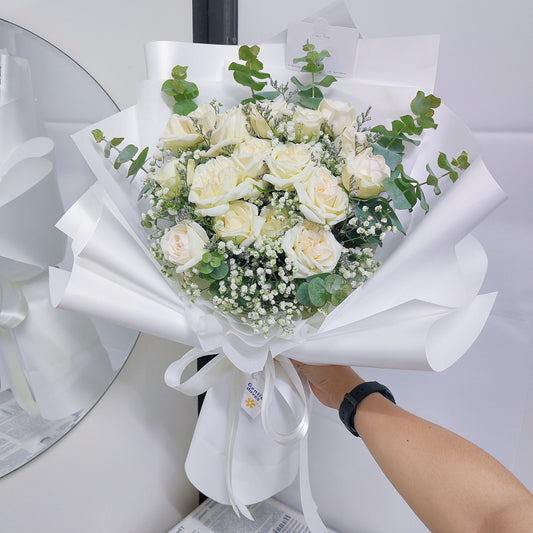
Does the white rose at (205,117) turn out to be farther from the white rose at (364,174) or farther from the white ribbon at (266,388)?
the white ribbon at (266,388)

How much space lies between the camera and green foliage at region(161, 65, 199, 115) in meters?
0.74

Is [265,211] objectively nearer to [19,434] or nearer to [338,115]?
[338,115]

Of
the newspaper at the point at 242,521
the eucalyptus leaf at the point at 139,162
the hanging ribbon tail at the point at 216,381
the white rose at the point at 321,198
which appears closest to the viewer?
the white rose at the point at 321,198

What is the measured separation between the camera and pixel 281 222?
66 cm

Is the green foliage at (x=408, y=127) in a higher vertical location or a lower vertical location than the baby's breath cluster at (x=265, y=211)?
higher

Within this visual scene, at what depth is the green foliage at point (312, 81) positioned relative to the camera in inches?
28.8

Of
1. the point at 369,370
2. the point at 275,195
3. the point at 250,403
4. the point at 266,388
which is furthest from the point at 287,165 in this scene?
the point at 369,370

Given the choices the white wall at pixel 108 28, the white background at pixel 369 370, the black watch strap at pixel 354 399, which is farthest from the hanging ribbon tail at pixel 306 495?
the white wall at pixel 108 28

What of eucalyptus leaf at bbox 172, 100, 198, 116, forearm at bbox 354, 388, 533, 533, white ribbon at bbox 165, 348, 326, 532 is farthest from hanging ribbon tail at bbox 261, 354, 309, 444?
eucalyptus leaf at bbox 172, 100, 198, 116

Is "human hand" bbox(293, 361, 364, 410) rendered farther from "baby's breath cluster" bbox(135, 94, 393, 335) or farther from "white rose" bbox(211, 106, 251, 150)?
"white rose" bbox(211, 106, 251, 150)

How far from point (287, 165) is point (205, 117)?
0.18m

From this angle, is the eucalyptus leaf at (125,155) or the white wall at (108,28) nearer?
the eucalyptus leaf at (125,155)

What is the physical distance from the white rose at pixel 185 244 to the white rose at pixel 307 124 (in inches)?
8.5

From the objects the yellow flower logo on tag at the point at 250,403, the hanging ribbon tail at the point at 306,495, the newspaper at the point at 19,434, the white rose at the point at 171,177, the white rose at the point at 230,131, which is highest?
the white rose at the point at 230,131
